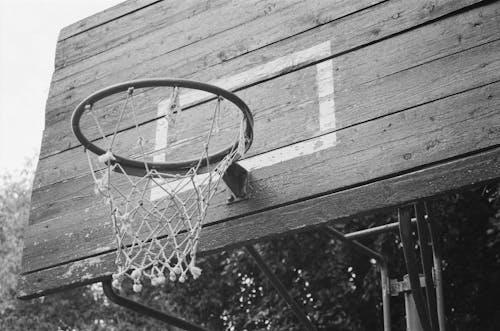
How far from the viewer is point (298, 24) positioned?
3225mm

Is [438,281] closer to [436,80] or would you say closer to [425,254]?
[425,254]

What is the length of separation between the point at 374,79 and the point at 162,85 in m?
0.93

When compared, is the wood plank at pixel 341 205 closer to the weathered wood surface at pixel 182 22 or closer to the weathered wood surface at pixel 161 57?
the weathered wood surface at pixel 161 57

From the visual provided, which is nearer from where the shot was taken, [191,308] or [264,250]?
[264,250]

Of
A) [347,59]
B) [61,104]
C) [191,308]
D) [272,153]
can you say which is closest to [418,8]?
[347,59]

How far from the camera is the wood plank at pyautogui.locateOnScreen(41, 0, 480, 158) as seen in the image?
2.93m

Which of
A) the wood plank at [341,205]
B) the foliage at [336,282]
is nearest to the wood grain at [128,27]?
the wood plank at [341,205]

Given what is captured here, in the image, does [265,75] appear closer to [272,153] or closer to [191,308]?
[272,153]

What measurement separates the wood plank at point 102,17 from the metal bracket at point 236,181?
59.4 inches

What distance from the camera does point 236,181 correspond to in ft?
9.48

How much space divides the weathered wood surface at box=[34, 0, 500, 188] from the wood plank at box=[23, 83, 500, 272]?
0.23 feet

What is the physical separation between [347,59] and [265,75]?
414 millimetres

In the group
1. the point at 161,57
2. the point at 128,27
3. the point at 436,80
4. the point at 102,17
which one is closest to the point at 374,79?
the point at 436,80

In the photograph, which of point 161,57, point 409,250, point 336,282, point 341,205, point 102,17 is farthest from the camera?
point 336,282
